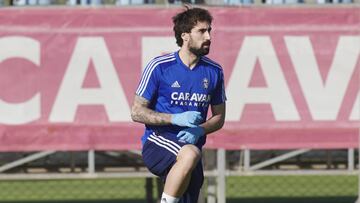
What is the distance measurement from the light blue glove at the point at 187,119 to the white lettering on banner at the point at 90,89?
2.62 metres

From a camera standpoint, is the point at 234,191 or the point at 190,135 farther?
the point at 234,191

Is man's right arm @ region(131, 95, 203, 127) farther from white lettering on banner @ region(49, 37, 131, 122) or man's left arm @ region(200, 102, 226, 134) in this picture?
white lettering on banner @ region(49, 37, 131, 122)

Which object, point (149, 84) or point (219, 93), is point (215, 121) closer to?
point (219, 93)

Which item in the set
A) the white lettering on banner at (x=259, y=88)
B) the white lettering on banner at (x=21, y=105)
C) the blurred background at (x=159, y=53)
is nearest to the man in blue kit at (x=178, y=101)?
the blurred background at (x=159, y=53)

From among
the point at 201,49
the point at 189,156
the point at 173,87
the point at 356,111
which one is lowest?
the point at 356,111

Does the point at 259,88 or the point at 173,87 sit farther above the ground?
the point at 173,87

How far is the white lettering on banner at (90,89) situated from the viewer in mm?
9266

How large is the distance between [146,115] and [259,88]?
275 cm

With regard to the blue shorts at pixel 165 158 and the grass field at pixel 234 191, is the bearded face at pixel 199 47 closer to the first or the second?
the blue shorts at pixel 165 158

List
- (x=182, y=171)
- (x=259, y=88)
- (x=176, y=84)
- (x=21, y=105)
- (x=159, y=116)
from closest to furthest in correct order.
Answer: (x=182, y=171), (x=159, y=116), (x=176, y=84), (x=21, y=105), (x=259, y=88)

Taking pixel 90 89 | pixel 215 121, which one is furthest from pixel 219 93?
pixel 90 89

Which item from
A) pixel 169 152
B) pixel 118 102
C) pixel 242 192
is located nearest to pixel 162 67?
pixel 169 152

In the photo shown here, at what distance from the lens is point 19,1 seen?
10047 millimetres

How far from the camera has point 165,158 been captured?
6.85 metres
